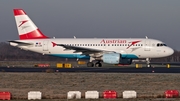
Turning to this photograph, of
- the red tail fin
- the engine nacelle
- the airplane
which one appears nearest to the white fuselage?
the airplane

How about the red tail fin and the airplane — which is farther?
the red tail fin

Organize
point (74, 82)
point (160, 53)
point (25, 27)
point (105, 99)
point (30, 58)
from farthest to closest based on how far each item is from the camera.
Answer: point (30, 58)
point (25, 27)
point (160, 53)
point (74, 82)
point (105, 99)

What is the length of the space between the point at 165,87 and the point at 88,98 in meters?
9.32

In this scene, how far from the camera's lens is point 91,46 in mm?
63281

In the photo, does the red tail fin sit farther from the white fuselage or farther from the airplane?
the white fuselage

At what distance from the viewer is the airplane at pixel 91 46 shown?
61.7 metres

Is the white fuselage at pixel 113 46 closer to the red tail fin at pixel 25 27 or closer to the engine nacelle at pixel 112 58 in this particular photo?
the red tail fin at pixel 25 27

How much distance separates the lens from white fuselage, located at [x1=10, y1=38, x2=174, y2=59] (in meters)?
61.8

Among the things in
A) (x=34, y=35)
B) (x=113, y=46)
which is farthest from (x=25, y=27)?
(x=113, y=46)

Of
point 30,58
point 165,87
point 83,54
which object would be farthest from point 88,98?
point 30,58

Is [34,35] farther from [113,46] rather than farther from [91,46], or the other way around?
[113,46]

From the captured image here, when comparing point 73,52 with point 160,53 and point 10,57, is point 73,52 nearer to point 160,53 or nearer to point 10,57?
point 160,53

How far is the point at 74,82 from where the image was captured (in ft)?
116

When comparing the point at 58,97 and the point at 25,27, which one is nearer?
the point at 58,97
